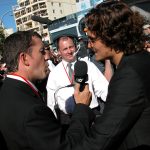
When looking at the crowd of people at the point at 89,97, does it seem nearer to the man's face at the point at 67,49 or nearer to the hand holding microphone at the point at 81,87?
the hand holding microphone at the point at 81,87

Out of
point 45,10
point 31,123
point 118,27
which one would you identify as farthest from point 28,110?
point 45,10

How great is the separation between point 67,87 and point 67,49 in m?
0.87

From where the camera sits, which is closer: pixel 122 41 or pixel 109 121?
pixel 109 121

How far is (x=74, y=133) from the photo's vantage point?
203 centimetres

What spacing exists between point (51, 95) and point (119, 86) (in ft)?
7.26

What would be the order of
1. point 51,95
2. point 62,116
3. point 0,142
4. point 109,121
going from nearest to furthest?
point 109,121, point 0,142, point 62,116, point 51,95

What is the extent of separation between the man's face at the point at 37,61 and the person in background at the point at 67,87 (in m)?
1.20

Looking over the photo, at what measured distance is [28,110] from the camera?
1964mm

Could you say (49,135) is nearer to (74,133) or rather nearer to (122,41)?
(74,133)

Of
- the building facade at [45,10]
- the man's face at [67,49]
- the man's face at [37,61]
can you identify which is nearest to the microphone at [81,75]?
the man's face at [37,61]

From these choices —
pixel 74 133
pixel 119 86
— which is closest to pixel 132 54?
pixel 119 86

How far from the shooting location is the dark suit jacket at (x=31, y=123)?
6.36 ft

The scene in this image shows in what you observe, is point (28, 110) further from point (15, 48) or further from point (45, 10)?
point (45, 10)

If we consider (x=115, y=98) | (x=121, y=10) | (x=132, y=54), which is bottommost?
(x=115, y=98)
